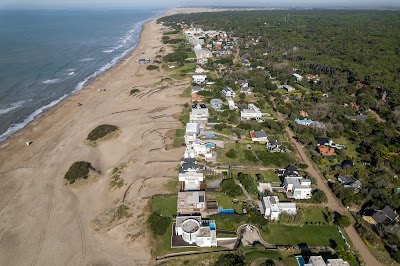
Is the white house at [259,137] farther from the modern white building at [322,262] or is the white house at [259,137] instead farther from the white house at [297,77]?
the white house at [297,77]

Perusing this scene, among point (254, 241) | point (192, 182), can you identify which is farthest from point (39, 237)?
point (254, 241)

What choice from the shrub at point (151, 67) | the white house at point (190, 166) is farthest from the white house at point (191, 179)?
the shrub at point (151, 67)

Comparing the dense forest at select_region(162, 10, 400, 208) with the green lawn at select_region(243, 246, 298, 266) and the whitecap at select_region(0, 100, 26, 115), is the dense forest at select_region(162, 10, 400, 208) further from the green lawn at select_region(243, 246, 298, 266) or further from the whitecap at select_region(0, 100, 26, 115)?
the whitecap at select_region(0, 100, 26, 115)

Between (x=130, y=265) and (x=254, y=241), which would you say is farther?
(x=254, y=241)

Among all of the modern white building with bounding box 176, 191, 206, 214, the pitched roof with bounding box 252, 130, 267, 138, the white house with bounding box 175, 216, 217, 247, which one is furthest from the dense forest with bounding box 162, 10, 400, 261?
the modern white building with bounding box 176, 191, 206, 214

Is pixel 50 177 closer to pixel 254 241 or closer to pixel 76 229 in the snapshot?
pixel 76 229

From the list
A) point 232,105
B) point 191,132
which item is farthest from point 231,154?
point 232,105
